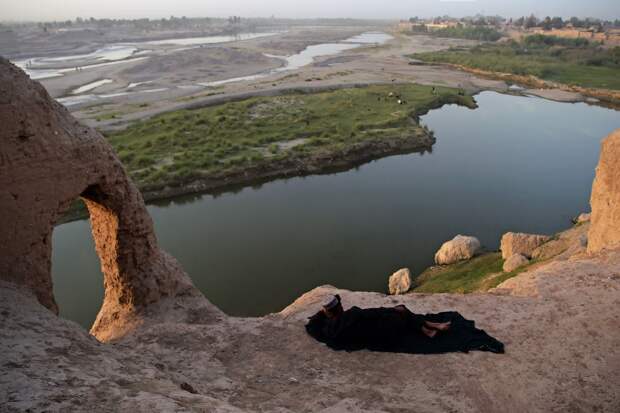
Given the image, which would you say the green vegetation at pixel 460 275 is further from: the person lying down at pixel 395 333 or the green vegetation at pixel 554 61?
the green vegetation at pixel 554 61

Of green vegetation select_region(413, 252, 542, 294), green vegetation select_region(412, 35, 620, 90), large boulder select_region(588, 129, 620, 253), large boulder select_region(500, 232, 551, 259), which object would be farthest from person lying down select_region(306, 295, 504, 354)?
green vegetation select_region(412, 35, 620, 90)

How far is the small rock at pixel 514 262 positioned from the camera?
54.5ft

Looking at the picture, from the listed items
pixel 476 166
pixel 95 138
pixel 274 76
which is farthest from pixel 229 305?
pixel 274 76

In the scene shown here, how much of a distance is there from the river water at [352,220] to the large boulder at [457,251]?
2.82ft

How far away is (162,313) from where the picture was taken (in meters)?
10.7

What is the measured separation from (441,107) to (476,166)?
18601mm

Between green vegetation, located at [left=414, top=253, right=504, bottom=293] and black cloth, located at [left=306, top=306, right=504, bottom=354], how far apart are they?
23.4ft

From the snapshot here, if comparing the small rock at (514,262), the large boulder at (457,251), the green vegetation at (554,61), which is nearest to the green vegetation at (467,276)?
the small rock at (514,262)

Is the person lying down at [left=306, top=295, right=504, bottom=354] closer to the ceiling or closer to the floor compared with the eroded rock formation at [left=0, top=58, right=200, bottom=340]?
closer to the floor

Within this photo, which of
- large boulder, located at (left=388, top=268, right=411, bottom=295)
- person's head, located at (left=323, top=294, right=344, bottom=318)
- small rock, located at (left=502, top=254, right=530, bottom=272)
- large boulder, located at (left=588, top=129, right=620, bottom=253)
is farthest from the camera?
large boulder, located at (left=388, top=268, right=411, bottom=295)

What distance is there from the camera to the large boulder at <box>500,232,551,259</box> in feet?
59.3

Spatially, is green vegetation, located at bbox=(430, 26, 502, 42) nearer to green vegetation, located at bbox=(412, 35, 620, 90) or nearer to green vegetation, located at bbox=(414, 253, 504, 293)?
green vegetation, located at bbox=(412, 35, 620, 90)

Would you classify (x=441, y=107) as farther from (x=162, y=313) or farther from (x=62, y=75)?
(x=62, y=75)

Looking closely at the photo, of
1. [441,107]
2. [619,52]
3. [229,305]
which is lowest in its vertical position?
[229,305]
